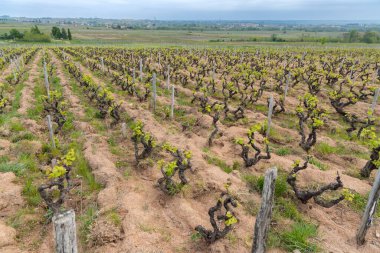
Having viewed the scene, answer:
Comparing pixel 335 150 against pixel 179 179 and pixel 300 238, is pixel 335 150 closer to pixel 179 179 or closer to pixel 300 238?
pixel 300 238

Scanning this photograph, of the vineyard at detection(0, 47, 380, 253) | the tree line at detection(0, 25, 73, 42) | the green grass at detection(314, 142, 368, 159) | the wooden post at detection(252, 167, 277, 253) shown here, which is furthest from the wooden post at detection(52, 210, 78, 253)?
the tree line at detection(0, 25, 73, 42)

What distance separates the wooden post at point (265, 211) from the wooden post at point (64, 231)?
2.81m

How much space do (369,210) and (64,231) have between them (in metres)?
5.24

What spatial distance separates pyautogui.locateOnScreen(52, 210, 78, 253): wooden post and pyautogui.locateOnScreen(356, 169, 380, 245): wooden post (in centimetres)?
510

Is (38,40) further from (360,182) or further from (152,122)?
(360,182)

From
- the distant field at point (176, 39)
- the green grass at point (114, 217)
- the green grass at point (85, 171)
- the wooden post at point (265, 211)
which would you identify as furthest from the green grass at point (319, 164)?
the distant field at point (176, 39)

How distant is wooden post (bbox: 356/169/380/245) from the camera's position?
16.9 ft

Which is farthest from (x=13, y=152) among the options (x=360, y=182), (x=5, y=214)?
(x=360, y=182)

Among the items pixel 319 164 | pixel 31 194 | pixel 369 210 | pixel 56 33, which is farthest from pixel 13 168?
pixel 56 33

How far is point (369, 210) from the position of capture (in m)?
5.30

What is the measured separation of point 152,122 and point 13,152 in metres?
5.20

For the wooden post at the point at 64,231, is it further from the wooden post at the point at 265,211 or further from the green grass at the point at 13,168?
the green grass at the point at 13,168

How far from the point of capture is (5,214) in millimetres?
6281

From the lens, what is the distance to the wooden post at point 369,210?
5.14 meters
